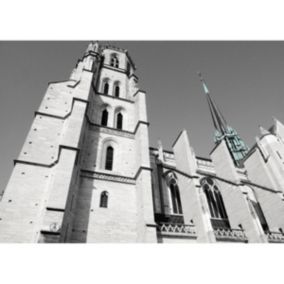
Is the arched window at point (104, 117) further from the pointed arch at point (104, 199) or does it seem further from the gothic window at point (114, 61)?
the gothic window at point (114, 61)

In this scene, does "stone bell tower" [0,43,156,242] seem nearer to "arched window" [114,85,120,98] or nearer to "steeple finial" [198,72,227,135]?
"arched window" [114,85,120,98]

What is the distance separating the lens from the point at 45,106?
13.7m

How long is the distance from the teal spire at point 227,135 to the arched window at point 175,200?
25.8 meters

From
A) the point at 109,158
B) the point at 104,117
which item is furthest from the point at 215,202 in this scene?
the point at 104,117

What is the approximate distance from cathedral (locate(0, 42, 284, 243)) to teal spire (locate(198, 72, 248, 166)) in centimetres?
2038

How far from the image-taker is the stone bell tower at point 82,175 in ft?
27.7

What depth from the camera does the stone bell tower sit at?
27.7ft

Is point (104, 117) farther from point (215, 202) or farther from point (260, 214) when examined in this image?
point (260, 214)

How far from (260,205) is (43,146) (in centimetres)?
1658

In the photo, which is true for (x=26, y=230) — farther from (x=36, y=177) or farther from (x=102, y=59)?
(x=102, y=59)

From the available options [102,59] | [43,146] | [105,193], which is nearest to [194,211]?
[105,193]

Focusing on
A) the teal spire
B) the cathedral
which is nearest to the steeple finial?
the teal spire

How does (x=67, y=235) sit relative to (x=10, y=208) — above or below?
below

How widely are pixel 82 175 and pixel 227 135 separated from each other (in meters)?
39.5
